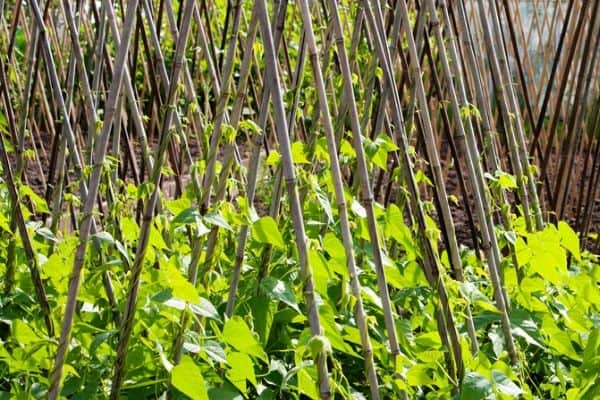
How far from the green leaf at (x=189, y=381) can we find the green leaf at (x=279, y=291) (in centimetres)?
21

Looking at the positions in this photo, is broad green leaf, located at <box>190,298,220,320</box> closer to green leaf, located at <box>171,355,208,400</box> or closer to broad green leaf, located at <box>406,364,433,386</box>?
green leaf, located at <box>171,355,208,400</box>

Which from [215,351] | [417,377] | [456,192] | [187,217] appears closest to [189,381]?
[215,351]

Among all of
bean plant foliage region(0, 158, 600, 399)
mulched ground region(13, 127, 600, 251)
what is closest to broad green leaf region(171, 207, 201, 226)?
bean plant foliage region(0, 158, 600, 399)

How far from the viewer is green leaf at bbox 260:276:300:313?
1.54m

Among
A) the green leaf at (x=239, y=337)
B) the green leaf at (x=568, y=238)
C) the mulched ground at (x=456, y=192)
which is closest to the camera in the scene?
the green leaf at (x=239, y=337)

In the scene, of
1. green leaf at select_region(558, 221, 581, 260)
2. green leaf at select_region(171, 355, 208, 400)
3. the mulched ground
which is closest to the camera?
green leaf at select_region(171, 355, 208, 400)

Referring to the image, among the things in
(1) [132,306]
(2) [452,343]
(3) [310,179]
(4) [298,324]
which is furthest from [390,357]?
(1) [132,306]

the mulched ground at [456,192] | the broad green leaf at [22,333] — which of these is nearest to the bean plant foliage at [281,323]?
the broad green leaf at [22,333]

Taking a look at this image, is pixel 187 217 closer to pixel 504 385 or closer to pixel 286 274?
pixel 286 274

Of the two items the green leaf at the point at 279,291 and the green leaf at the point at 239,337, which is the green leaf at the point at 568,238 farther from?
the green leaf at the point at 239,337

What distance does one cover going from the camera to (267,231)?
58.7 inches

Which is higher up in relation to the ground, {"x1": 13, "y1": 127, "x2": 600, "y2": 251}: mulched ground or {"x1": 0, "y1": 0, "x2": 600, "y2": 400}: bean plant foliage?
{"x1": 0, "y1": 0, "x2": 600, "y2": 400}: bean plant foliage

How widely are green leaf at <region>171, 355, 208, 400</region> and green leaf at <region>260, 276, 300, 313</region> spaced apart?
Answer: 209mm

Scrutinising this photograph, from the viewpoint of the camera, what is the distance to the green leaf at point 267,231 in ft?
4.89
